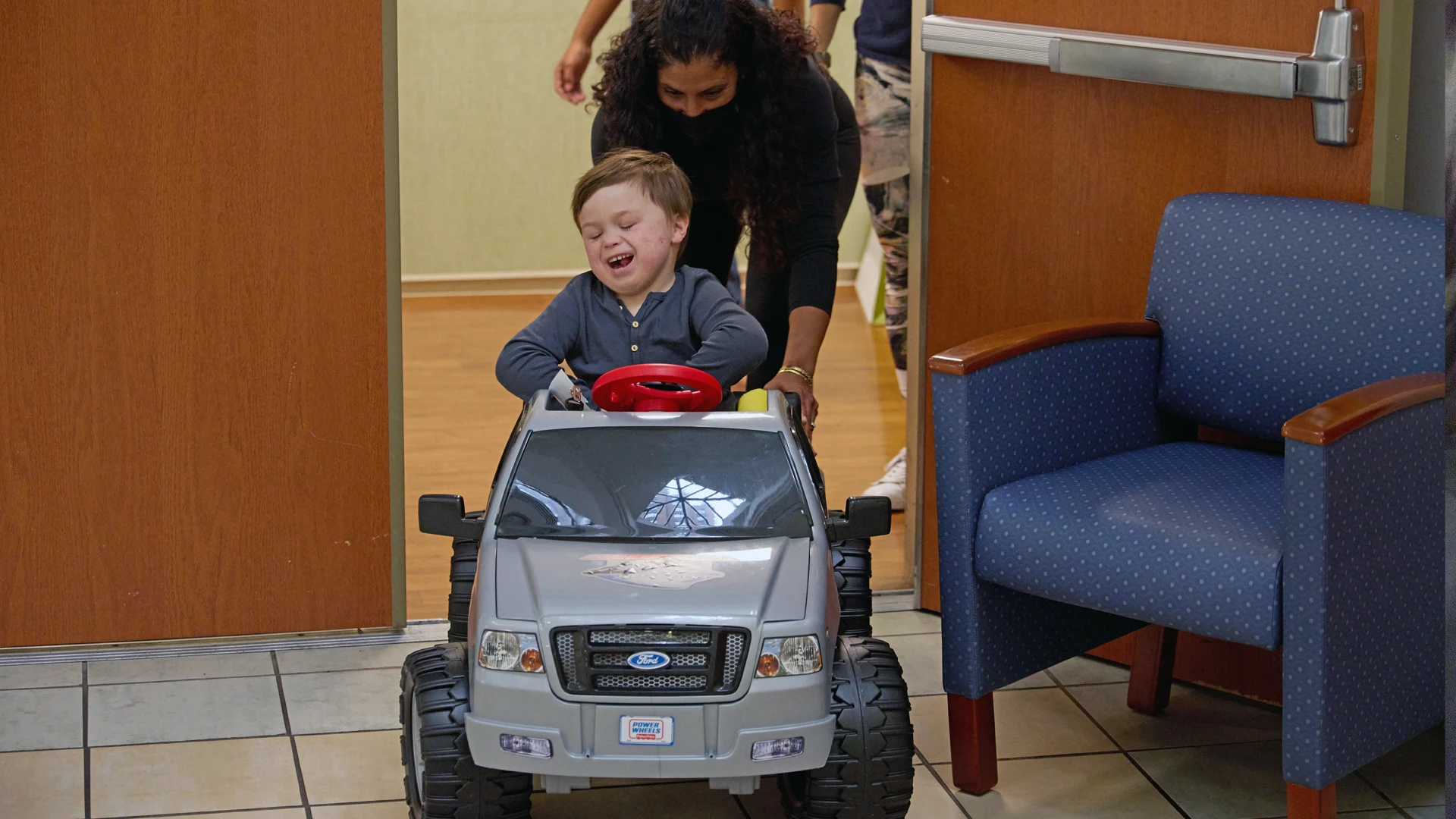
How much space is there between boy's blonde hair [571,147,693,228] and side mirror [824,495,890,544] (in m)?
0.57

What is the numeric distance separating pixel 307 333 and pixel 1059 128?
1.34 metres

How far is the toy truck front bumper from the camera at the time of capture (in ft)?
6.10

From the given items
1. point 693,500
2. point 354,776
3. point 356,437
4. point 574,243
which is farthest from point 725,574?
point 574,243

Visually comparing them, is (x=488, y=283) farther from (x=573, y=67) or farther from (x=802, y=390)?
(x=802, y=390)

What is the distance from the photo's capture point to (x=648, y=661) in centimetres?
187

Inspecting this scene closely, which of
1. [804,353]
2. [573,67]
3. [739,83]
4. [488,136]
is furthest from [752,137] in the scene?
[488,136]

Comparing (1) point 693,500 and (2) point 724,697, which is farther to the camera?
(1) point 693,500

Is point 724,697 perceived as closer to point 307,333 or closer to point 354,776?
point 354,776

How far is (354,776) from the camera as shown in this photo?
2.41 metres

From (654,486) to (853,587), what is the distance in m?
0.53

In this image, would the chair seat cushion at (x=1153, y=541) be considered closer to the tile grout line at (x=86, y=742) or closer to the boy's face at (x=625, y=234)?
the boy's face at (x=625, y=234)

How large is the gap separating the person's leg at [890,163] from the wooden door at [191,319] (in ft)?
5.04

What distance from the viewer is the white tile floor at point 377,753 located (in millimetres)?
2311

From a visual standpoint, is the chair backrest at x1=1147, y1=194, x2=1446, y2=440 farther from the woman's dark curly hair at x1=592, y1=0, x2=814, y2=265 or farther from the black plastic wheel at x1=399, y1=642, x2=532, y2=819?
the black plastic wheel at x1=399, y1=642, x2=532, y2=819
